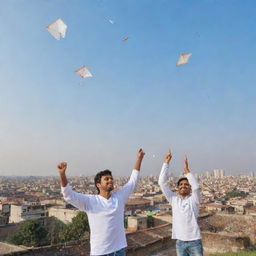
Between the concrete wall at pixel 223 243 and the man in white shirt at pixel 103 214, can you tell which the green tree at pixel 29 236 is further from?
the man in white shirt at pixel 103 214

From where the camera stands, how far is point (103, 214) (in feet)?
7.90

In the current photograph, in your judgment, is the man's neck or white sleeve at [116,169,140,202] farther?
white sleeve at [116,169,140,202]

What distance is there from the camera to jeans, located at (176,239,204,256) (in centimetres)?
283

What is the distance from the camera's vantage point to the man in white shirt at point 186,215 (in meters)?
2.86

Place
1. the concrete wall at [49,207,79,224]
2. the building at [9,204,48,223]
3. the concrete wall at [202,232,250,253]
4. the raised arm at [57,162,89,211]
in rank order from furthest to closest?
the building at [9,204,48,223] < the concrete wall at [49,207,79,224] < the concrete wall at [202,232,250,253] < the raised arm at [57,162,89,211]

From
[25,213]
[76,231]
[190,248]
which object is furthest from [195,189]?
[25,213]

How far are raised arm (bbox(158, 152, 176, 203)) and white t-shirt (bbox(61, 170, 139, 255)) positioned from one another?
0.80 metres

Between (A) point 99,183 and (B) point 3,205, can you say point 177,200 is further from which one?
(B) point 3,205

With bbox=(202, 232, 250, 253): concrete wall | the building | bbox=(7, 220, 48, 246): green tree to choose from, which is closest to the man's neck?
bbox=(202, 232, 250, 253): concrete wall

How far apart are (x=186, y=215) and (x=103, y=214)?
0.99 m

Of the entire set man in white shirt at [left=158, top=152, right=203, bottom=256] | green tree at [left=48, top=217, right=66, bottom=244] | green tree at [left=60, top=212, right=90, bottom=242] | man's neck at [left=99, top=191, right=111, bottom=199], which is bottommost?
green tree at [left=48, top=217, right=66, bottom=244]

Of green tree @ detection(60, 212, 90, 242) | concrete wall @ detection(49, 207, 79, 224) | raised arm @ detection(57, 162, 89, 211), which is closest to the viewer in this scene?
raised arm @ detection(57, 162, 89, 211)

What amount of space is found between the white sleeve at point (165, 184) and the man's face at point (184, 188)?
98 mm

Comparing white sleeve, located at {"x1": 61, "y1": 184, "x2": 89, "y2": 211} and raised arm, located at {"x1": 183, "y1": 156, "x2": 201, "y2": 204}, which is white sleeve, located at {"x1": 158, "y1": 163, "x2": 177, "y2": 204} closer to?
raised arm, located at {"x1": 183, "y1": 156, "x2": 201, "y2": 204}
